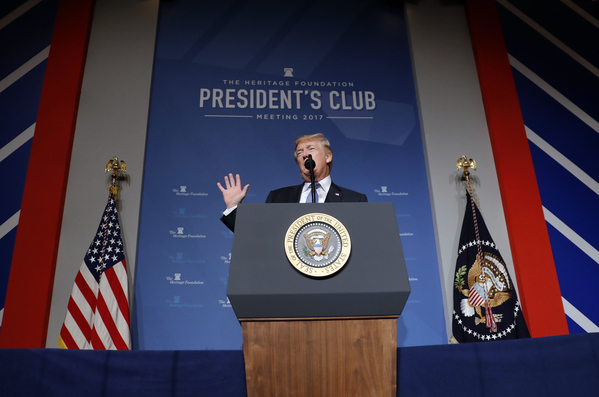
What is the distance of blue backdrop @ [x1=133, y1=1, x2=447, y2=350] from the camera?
11.2ft

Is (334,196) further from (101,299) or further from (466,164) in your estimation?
(101,299)

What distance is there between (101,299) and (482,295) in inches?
106

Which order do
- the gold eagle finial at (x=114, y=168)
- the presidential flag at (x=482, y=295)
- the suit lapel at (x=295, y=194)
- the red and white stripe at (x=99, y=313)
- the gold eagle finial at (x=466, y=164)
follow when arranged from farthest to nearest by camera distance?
the gold eagle finial at (x=466, y=164)
the gold eagle finial at (x=114, y=168)
the presidential flag at (x=482, y=295)
the red and white stripe at (x=99, y=313)
the suit lapel at (x=295, y=194)

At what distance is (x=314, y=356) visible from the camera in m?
1.31

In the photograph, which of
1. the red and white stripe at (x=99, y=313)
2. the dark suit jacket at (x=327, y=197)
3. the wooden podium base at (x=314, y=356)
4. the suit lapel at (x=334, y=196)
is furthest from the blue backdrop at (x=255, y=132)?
the wooden podium base at (x=314, y=356)

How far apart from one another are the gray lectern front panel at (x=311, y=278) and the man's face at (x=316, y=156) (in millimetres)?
1389

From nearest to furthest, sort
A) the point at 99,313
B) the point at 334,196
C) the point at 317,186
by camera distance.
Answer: the point at 334,196, the point at 317,186, the point at 99,313

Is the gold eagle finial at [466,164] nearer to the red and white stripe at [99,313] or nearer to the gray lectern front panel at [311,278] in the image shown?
the gray lectern front panel at [311,278]

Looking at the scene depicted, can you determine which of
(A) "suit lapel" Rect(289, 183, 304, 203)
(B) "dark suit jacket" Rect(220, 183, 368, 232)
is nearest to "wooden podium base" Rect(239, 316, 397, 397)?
(B) "dark suit jacket" Rect(220, 183, 368, 232)

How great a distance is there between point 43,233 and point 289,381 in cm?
285

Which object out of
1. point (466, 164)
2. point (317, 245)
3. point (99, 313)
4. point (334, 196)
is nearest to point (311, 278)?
point (317, 245)

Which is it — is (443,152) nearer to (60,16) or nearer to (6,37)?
(60,16)

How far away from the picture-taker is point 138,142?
376 cm

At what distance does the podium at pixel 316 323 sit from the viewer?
51.4 inches
